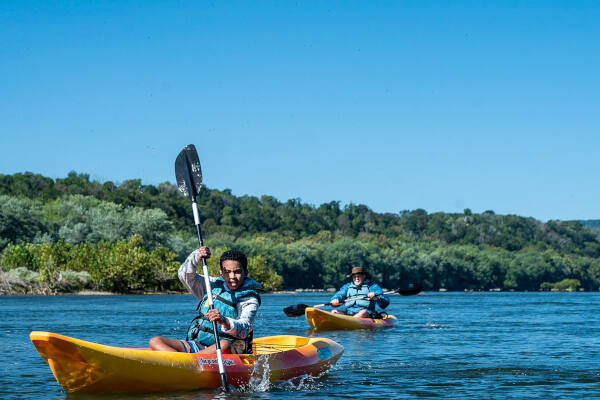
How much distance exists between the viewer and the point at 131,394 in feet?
27.8

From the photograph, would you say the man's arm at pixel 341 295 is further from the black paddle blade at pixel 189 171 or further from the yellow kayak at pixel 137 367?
the yellow kayak at pixel 137 367

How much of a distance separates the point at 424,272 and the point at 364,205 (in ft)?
241

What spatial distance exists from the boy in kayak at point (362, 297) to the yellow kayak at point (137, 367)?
28.0ft

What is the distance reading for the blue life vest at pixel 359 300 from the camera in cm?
1831

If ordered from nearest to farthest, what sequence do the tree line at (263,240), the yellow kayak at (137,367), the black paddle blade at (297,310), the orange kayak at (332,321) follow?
1. the yellow kayak at (137,367)
2. the black paddle blade at (297,310)
3. the orange kayak at (332,321)
4. the tree line at (263,240)

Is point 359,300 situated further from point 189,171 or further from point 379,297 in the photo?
point 189,171

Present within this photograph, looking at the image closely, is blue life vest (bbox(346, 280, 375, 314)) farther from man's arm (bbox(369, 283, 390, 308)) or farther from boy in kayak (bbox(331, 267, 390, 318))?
man's arm (bbox(369, 283, 390, 308))

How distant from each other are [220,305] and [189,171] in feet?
7.44

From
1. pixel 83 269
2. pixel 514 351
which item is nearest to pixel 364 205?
pixel 83 269

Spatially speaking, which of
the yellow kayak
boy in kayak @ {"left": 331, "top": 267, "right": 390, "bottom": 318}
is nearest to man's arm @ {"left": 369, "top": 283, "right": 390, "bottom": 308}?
boy in kayak @ {"left": 331, "top": 267, "right": 390, "bottom": 318}

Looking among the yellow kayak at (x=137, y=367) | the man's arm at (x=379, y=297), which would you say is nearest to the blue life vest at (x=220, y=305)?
the yellow kayak at (x=137, y=367)

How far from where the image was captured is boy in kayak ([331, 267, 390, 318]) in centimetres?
1805

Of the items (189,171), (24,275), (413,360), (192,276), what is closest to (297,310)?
(413,360)

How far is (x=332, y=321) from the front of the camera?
17.4 meters
